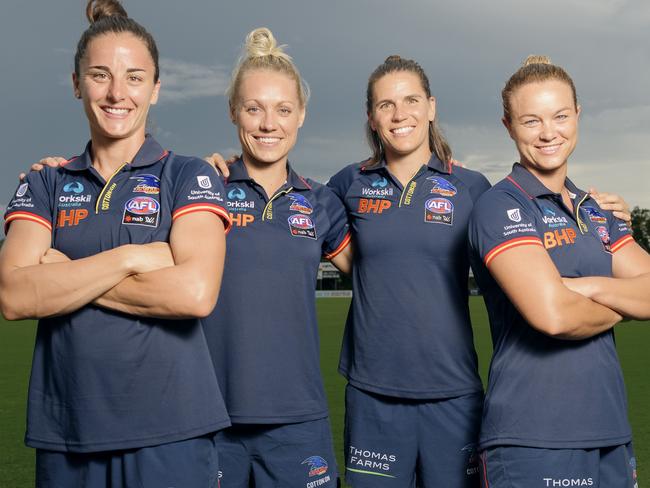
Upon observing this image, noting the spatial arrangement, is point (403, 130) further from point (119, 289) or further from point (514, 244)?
point (119, 289)

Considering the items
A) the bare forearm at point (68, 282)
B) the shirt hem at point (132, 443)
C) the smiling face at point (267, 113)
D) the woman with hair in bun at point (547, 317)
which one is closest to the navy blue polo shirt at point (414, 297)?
the woman with hair in bun at point (547, 317)

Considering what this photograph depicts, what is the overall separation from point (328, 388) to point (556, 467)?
24.1ft

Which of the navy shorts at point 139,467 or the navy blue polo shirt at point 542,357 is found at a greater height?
the navy blue polo shirt at point 542,357

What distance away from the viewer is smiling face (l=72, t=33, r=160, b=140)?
2766mm

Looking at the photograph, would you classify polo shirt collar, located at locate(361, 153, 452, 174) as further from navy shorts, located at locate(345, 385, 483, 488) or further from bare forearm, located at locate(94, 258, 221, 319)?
bare forearm, located at locate(94, 258, 221, 319)

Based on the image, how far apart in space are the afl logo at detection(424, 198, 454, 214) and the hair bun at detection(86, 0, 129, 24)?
1605mm

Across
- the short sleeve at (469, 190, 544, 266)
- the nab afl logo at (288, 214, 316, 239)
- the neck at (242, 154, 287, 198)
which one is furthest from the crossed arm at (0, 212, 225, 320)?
the short sleeve at (469, 190, 544, 266)

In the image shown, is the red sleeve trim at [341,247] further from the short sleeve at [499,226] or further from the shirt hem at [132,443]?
the shirt hem at [132,443]

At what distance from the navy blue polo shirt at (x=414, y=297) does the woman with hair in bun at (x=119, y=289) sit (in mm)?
1027

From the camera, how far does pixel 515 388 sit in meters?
2.83

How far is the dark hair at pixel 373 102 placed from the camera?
3818 mm

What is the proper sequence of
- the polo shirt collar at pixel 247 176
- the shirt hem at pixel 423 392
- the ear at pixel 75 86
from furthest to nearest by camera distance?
the polo shirt collar at pixel 247 176
the shirt hem at pixel 423 392
the ear at pixel 75 86

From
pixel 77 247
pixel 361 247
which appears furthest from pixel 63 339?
pixel 361 247

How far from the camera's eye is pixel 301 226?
352 cm
